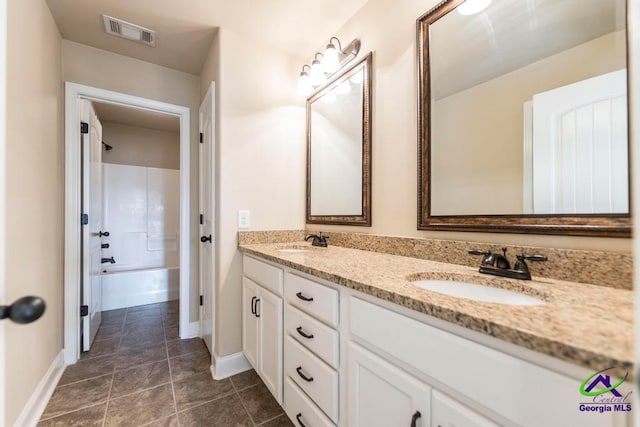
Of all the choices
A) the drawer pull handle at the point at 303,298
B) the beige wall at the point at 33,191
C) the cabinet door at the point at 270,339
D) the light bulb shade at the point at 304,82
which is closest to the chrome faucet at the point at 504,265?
the drawer pull handle at the point at 303,298

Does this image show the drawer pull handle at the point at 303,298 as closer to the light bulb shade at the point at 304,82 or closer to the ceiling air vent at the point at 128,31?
the light bulb shade at the point at 304,82

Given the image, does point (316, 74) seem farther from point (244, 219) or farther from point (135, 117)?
point (135, 117)

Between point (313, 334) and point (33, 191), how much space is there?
1.66 meters

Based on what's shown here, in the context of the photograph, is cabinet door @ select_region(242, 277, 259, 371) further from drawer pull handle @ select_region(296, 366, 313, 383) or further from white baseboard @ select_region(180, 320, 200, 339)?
white baseboard @ select_region(180, 320, 200, 339)

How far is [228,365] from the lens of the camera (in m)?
1.87

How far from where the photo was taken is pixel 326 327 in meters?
1.06

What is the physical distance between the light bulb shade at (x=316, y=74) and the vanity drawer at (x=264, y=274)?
50.1 inches

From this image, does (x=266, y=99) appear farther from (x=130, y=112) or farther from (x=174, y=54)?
(x=130, y=112)

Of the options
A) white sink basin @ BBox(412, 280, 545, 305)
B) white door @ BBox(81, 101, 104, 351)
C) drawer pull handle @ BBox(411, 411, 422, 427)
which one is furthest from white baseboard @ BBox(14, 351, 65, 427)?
white sink basin @ BBox(412, 280, 545, 305)

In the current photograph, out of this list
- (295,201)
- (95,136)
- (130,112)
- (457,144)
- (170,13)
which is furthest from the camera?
(130,112)

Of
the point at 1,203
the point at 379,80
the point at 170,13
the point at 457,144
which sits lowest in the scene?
the point at 1,203

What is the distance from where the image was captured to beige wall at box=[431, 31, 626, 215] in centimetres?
91

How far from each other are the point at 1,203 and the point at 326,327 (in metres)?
0.93

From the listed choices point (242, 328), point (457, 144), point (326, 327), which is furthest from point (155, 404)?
point (457, 144)
